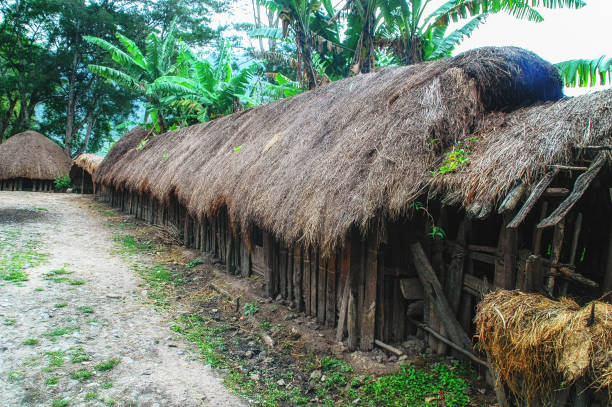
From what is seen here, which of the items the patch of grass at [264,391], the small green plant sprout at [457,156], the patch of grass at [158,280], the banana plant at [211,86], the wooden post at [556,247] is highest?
the banana plant at [211,86]

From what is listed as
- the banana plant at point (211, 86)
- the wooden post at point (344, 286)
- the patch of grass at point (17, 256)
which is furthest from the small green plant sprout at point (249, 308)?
the banana plant at point (211, 86)

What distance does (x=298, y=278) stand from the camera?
6109 millimetres

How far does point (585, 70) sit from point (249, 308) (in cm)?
725

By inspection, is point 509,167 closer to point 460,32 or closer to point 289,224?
point 289,224

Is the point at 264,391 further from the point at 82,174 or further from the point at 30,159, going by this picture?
the point at 30,159

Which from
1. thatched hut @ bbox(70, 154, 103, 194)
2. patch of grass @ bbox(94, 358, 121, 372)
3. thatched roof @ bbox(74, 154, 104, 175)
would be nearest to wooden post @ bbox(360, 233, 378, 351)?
patch of grass @ bbox(94, 358, 121, 372)

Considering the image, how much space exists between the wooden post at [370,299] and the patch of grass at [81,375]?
309cm

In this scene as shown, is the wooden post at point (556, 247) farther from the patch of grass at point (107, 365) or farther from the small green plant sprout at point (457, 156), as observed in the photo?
the patch of grass at point (107, 365)

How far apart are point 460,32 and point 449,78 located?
726 cm

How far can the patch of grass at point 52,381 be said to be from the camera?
398 cm

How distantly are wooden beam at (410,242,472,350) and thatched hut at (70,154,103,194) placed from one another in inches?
831

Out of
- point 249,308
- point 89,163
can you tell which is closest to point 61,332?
point 249,308

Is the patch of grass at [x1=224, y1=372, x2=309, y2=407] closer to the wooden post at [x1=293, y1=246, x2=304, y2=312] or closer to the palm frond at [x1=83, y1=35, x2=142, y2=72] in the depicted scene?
the wooden post at [x1=293, y1=246, x2=304, y2=312]

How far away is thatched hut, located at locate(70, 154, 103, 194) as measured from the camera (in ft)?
70.6
